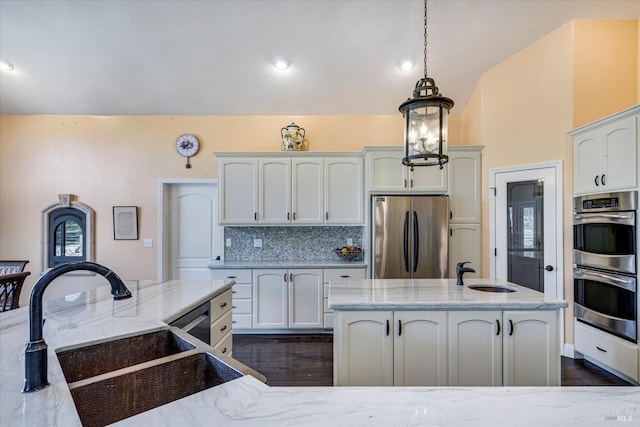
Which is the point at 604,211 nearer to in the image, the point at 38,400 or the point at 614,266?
the point at 614,266

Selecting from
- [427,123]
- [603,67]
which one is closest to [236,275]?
[427,123]

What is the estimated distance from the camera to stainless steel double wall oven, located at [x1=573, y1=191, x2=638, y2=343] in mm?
2494

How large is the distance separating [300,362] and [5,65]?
15.9ft

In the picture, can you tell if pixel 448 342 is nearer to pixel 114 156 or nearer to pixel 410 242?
pixel 410 242

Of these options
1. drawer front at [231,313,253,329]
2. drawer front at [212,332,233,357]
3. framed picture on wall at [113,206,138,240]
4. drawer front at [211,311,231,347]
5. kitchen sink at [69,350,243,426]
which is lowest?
drawer front at [231,313,253,329]

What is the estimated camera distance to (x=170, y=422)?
2.38ft

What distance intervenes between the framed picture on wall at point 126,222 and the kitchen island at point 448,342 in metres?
3.58

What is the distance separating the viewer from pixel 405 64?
3490 millimetres

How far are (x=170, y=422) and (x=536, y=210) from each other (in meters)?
3.78

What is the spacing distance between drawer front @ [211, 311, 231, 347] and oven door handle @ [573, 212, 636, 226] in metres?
3.31

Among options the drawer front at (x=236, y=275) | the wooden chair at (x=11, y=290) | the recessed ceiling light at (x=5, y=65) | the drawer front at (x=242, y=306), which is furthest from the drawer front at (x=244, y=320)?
the recessed ceiling light at (x=5, y=65)

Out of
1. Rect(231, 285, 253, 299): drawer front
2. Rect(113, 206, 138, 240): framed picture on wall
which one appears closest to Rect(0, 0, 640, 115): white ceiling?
Rect(113, 206, 138, 240): framed picture on wall

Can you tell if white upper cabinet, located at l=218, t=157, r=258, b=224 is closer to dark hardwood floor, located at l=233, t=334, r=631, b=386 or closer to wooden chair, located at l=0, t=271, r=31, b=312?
dark hardwood floor, located at l=233, t=334, r=631, b=386

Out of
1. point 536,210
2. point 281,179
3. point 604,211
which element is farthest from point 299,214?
point 604,211
